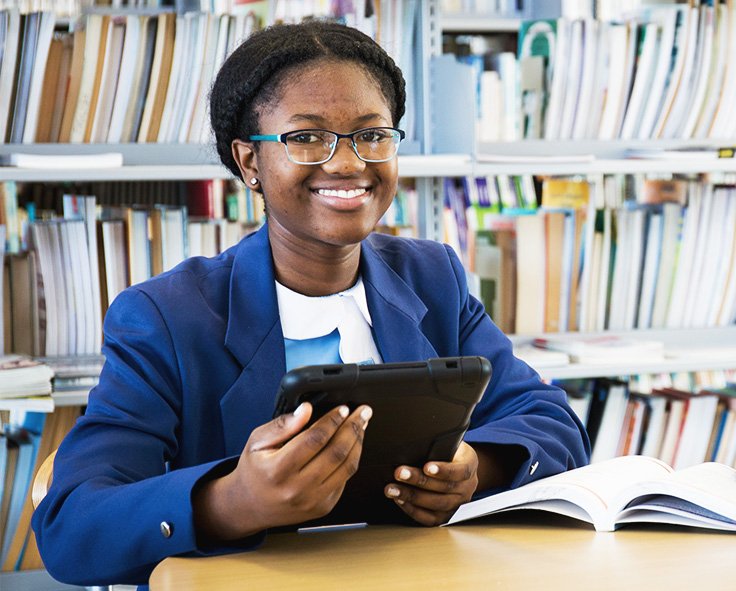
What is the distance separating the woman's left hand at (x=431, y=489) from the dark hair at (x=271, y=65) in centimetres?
59

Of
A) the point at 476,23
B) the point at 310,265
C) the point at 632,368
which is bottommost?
the point at 632,368

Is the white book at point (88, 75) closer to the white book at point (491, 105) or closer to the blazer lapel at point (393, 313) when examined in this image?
the white book at point (491, 105)

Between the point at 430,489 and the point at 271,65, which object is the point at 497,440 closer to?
the point at 430,489

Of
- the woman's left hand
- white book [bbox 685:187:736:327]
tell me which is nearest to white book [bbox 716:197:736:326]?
white book [bbox 685:187:736:327]

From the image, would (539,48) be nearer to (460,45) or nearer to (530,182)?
(460,45)

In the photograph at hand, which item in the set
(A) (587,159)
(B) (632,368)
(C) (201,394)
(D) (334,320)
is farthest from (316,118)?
(B) (632,368)

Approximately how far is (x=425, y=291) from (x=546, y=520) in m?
0.53

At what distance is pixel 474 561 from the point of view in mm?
982

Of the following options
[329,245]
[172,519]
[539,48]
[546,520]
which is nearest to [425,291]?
[329,245]

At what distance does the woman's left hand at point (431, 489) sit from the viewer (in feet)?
3.58

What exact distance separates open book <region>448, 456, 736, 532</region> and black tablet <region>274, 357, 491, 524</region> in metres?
0.10

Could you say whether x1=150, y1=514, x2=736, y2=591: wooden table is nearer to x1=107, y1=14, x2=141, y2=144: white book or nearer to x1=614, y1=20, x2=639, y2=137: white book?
x1=107, y1=14, x2=141, y2=144: white book

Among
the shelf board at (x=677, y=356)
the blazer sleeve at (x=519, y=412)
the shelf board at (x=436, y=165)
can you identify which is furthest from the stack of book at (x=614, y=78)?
the blazer sleeve at (x=519, y=412)

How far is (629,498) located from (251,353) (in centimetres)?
53
